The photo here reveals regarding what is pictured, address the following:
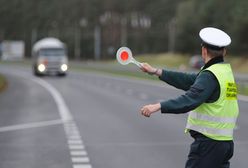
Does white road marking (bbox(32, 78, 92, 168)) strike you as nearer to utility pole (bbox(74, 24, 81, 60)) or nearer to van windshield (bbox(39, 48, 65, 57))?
van windshield (bbox(39, 48, 65, 57))

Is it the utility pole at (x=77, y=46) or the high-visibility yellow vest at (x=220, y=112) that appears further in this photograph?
the utility pole at (x=77, y=46)

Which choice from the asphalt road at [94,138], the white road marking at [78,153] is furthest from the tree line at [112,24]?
the white road marking at [78,153]

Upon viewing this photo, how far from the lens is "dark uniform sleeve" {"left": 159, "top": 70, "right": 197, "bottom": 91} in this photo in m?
5.52

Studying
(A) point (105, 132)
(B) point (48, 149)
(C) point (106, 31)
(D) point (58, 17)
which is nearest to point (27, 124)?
(A) point (105, 132)

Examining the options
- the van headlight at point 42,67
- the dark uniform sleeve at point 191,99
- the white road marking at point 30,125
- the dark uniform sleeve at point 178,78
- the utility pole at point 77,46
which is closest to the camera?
the dark uniform sleeve at point 191,99

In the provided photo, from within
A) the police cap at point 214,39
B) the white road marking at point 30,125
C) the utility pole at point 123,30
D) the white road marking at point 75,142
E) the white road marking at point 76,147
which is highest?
the police cap at point 214,39

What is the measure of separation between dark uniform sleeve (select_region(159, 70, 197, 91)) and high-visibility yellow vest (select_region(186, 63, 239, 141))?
34 cm

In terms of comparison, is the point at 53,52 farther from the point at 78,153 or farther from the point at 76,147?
the point at 78,153

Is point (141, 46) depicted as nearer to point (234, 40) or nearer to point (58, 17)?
point (58, 17)

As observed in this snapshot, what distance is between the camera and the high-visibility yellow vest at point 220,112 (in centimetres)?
→ 518

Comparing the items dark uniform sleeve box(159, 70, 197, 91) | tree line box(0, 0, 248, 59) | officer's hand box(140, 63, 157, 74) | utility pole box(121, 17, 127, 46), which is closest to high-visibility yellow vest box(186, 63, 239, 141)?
dark uniform sleeve box(159, 70, 197, 91)

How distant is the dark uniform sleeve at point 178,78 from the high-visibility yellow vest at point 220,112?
13.6 inches

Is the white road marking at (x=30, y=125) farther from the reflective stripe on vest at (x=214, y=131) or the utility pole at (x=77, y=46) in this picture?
the utility pole at (x=77, y=46)

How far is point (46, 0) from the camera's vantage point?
172125 mm
